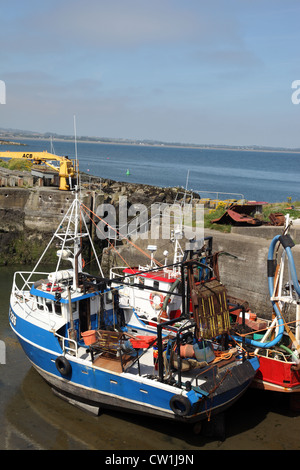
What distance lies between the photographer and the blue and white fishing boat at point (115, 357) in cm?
1047

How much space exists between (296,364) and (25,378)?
792 cm

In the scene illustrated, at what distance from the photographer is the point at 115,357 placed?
37.6ft

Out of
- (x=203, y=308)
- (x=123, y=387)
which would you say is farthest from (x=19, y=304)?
(x=203, y=308)

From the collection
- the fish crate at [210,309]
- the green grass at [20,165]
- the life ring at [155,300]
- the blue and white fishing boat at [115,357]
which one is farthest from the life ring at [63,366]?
the green grass at [20,165]

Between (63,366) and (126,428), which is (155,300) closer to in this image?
(63,366)

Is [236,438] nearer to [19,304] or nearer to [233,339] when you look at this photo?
[233,339]

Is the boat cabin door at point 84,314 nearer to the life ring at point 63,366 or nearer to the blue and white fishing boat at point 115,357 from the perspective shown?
the blue and white fishing boat at point 115,357

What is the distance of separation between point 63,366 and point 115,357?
1498 millimetres

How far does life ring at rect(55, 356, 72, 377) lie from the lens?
38.4 ft

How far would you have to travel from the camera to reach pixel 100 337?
38.3 feet

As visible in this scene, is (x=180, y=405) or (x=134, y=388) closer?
(x=180, y=405)

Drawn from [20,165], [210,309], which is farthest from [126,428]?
[20,165]

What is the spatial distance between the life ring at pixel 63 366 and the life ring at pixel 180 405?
10.1 feet

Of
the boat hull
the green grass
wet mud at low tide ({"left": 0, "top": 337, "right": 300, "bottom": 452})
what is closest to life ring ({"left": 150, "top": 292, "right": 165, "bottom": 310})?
the boat hull
